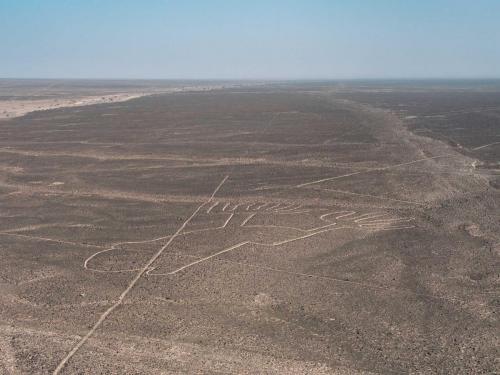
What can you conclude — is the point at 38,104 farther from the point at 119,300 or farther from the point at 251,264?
the point at 119,300

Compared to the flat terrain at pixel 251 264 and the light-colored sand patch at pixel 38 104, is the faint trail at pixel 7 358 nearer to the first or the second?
the flat terrain at pixel 251 264

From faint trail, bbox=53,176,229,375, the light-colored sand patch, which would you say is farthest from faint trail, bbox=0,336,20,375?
the light-colored sand patch

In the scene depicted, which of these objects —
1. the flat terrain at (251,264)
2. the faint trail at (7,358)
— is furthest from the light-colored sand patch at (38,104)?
the faint trail at (7,358)

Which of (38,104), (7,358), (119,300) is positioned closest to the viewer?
(7,358)

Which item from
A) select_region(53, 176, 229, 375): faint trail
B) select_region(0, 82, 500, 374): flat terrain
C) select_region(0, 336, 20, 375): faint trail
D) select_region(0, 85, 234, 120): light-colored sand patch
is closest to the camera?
select_region(0, 336, 20, 375): faint trail

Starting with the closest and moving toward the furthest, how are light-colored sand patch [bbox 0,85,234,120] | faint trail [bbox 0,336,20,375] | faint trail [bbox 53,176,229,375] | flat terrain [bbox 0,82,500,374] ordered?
1. faint trail [bbox 0,336,20,375]
2. faint trail [bbox 53,176,229,375]
3. flat terrain [bbox 0,82,500,374]
4. light-colored sand patch [bbox 0,85,234,120]

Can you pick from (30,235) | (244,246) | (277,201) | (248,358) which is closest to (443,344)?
(248,358)

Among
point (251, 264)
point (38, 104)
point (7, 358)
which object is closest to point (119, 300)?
point (7, 358)

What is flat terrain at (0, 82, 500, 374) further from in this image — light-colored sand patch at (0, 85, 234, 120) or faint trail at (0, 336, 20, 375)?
light-colored sand patch at (0, 85, 234, 120)
